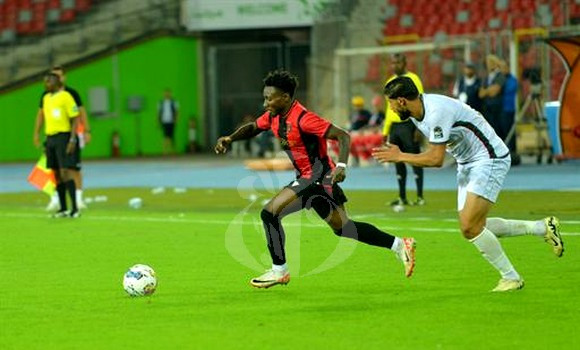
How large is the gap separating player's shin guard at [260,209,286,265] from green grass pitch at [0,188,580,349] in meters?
0.30

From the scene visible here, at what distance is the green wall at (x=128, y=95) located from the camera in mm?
39781

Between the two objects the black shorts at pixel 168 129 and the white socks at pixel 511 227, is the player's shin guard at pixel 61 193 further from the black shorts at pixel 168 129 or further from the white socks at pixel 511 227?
the black shorts at pixel 168 129

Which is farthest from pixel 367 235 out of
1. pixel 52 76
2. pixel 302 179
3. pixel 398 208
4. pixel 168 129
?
pixel 168 129

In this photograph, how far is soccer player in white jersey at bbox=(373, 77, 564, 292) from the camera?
9.99 metres

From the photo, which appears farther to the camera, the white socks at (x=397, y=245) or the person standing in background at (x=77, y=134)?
the person standing in background at (x=77, y=134)

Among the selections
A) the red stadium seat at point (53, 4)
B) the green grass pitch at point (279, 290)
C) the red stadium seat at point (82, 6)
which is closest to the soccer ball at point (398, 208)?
the green grass pitch at point (279, 290)

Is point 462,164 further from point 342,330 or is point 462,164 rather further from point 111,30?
point 111,30

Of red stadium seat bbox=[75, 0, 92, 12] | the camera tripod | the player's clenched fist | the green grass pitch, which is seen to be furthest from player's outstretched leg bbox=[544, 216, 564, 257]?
red stadium seat bbox=[75, 0, 92, 12]

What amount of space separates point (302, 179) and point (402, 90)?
1379 mm

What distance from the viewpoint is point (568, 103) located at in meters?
25.2

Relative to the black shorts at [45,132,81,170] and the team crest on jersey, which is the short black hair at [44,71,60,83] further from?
the team crest on jersey

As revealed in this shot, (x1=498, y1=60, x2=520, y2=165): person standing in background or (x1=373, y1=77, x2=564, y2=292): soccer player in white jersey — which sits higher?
(x1=373, y1=77, x2=564, y2=292): soccer player in white jersey

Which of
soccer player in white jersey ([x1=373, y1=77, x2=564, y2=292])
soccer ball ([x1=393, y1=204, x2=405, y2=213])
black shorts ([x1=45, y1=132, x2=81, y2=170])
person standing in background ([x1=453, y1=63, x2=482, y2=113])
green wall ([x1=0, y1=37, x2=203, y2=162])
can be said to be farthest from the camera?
green wall ([x1=0, y1=37, x2=203, y2=162])

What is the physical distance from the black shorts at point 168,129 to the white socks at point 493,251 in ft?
108
